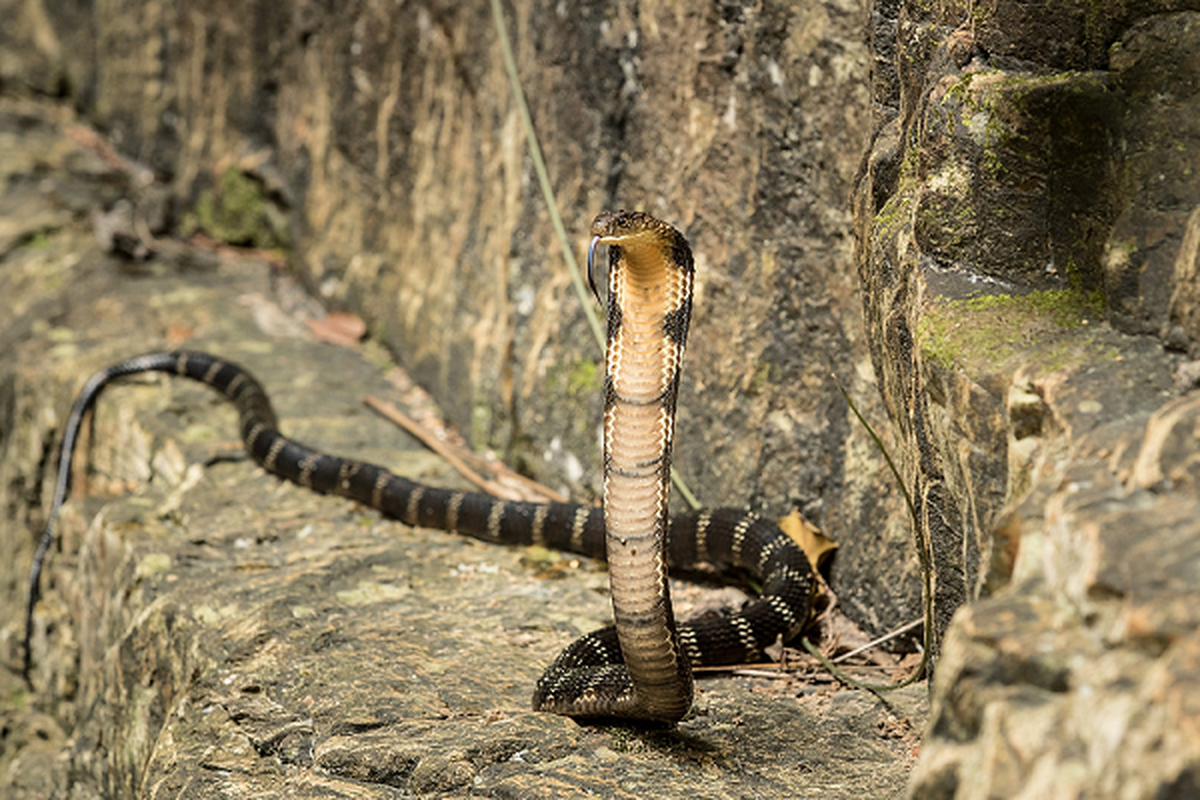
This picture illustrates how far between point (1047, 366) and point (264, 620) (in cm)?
302

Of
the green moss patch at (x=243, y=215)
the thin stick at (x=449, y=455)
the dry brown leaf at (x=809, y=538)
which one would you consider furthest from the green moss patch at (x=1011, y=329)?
the green moss patch at (x=243, y=215)

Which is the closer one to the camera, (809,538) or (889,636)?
(889,636)

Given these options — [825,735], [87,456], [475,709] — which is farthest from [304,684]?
[87,456]

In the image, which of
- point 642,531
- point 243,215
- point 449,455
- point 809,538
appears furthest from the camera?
point 243,215

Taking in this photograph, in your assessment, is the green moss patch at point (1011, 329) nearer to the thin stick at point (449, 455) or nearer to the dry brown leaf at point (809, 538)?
the dry brown leaf at point (809, 538)

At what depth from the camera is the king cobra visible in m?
3.04

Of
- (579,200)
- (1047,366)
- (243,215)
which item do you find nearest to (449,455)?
(579,200)

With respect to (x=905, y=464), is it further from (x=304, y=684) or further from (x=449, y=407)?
(x=449, y=407)

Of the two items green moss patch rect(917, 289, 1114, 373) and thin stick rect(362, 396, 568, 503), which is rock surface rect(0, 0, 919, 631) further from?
green moss patch rect(917, 289, 1114, 373)

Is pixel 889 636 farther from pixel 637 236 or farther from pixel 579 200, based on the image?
pixel 579 200

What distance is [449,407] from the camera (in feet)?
21.8

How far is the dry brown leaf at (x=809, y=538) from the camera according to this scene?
4.44 metres

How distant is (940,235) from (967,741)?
4.95ft

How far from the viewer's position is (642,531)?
3.03m
